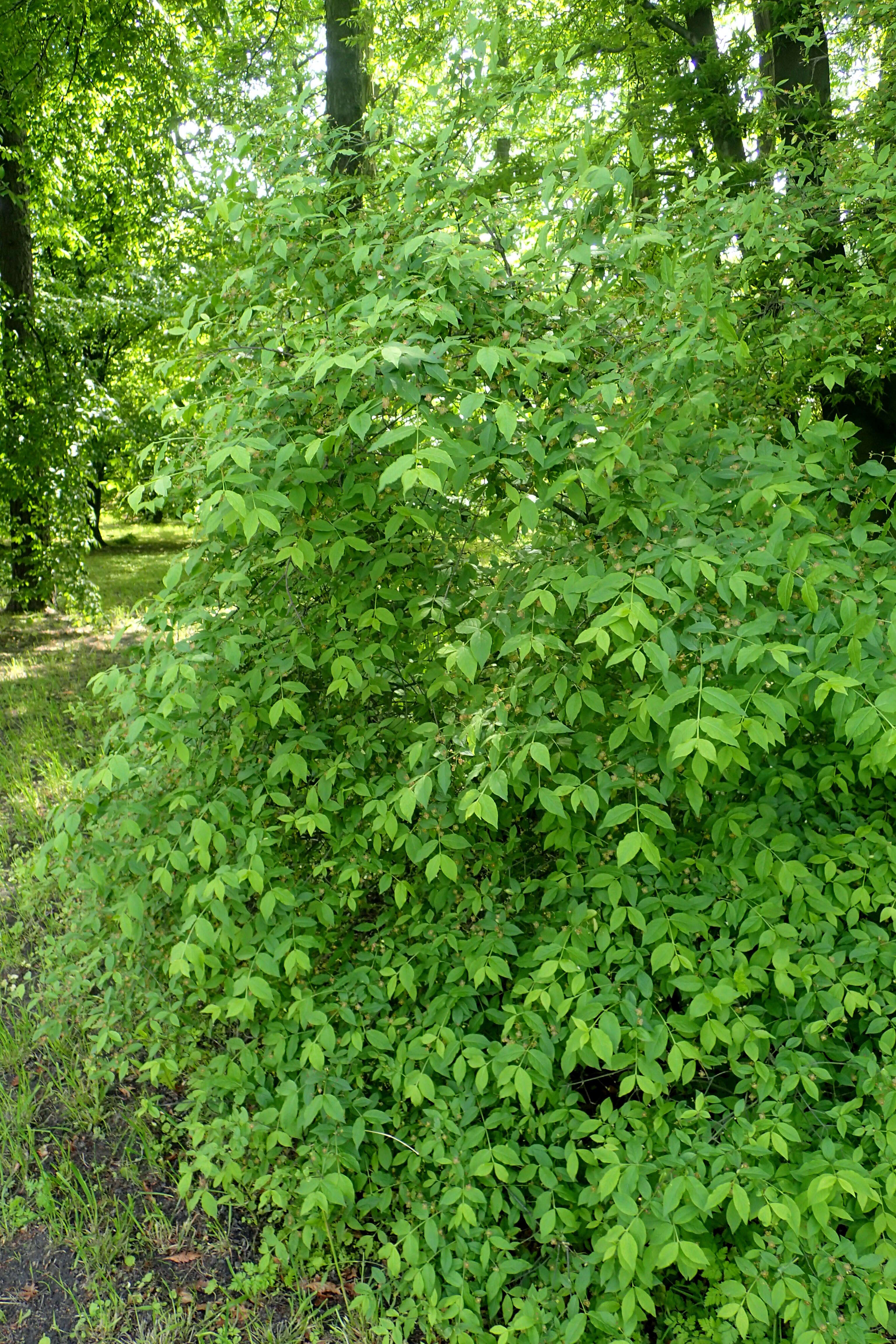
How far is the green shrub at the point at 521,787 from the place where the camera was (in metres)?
2.23

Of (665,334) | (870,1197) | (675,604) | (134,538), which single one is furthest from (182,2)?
(134,538)

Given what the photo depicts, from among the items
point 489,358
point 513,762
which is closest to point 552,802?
point 513,762

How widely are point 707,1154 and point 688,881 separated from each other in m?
0.68

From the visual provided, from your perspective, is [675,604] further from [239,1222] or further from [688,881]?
[239,1222]

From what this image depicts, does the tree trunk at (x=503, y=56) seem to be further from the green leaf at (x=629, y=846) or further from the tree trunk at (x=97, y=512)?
the tree trunk at (x=97, y=512)

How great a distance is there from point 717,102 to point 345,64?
7.92 feet

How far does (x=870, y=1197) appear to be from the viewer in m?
2.25

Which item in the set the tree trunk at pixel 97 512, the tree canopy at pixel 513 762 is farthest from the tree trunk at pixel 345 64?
the tree trunk at pixel 97 512

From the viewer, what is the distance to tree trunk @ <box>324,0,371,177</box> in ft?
19.5

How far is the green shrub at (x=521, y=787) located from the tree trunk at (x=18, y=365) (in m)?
6.91

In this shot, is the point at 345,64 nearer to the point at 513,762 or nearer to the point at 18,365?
the point at 18,365

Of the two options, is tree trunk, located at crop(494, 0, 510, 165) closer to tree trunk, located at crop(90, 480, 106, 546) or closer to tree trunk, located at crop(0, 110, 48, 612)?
tree trunk, located at crop(0, 110, 48, 612)

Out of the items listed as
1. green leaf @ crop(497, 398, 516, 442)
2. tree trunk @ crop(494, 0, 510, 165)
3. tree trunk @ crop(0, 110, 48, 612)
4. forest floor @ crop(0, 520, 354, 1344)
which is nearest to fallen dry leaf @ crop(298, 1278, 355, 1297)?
forest floor @ crop(0, 520, 354, 1344)

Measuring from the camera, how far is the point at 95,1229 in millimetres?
2877
